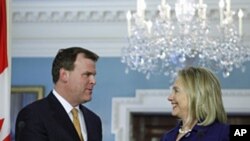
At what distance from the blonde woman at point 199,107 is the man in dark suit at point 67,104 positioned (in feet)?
1.53

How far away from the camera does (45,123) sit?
2.61m

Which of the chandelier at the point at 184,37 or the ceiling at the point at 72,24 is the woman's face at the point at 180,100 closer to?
the chandelier at the point at 184,37

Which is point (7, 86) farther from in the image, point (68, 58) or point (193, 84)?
point (193, 84)

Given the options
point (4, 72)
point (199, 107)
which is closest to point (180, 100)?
point (199, 107)

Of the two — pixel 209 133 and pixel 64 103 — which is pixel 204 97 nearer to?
pixel 209 133

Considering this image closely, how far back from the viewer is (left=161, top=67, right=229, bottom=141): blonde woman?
7.75 feet

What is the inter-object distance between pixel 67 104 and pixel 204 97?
70 cm

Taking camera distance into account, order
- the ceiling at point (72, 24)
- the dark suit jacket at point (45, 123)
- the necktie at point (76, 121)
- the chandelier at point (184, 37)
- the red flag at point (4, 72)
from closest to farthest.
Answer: the dark suit jacket at point (45, 123) < the necktie at point (76, 121) < the red flag at point (4, 72) < the chandelier at point (184, 37) < the ceiling at point (72, 24)

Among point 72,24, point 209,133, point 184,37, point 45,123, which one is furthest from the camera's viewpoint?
point 72,24

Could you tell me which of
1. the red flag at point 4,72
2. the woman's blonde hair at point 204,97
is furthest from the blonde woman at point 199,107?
the red flag at point 4,72

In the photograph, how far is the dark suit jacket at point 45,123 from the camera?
256 cm

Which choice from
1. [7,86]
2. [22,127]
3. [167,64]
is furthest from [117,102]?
[22,127]

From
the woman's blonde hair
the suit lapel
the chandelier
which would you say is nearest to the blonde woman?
the woman's blonde hair

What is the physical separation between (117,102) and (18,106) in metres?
A: 1.20
